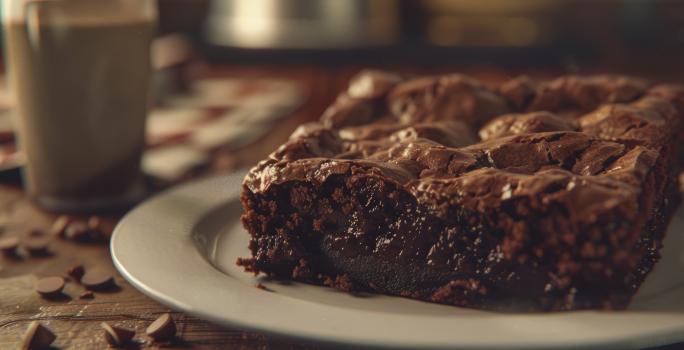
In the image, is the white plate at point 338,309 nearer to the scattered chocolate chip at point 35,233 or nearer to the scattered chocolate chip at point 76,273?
the scattered chocolate chip at point 76,273

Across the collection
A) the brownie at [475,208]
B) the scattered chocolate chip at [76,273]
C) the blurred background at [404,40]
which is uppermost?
the brownie at [475,208]

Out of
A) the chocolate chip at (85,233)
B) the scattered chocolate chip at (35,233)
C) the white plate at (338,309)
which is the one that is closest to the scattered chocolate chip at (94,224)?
the chocolate chip at (85,233)

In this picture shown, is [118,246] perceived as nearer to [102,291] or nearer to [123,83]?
[102,291]

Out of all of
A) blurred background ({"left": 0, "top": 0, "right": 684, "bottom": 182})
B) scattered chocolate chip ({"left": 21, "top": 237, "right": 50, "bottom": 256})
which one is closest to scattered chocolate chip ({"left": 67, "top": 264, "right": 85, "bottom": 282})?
scattered chocolate chip ({"left": 21, "top": 237, "right": 50, "bottom": 256})

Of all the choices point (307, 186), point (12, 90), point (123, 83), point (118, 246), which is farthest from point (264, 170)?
point (12, 90)

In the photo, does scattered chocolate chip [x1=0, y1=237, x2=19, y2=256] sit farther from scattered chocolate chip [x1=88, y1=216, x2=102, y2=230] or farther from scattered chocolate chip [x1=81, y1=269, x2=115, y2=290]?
scattered chocolate chip [x1=81, y1=269, x2=115, y2=290]

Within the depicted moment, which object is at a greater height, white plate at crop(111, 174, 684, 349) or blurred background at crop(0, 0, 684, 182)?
white plate at crop(111, 174, 684, 349)

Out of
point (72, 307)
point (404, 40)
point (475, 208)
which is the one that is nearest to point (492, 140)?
point (475, 208)

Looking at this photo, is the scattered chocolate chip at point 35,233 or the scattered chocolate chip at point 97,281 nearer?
the scattered chocolate chip at point 97,281
